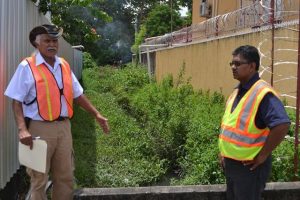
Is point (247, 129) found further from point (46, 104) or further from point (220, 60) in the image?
point (220, 60)

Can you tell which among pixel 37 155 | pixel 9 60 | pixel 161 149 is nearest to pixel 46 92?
pixel 37 155

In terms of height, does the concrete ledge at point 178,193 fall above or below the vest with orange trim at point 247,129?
below

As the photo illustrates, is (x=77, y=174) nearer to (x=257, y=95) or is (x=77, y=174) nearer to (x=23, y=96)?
(x=23, y=96)

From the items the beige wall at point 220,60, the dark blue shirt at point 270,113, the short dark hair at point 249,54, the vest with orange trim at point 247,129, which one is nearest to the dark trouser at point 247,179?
the vest with orange trim at point 247,129

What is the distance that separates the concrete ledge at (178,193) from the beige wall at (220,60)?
279cm

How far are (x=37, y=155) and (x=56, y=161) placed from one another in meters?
0.33

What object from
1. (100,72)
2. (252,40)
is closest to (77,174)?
(252,40)

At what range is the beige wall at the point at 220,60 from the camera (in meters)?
7.62

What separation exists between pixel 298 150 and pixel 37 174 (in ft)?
9.89

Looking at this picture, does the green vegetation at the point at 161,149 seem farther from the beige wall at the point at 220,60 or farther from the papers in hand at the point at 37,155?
the papers in hand at the point at 37,155

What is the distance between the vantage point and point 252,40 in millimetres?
9422

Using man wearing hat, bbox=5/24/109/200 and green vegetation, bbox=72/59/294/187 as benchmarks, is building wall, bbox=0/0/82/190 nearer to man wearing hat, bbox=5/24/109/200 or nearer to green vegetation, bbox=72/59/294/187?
man wearing hat, bbox=5/24/109/200

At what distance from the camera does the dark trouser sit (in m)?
3.46

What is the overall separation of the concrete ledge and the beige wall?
9.15ft
